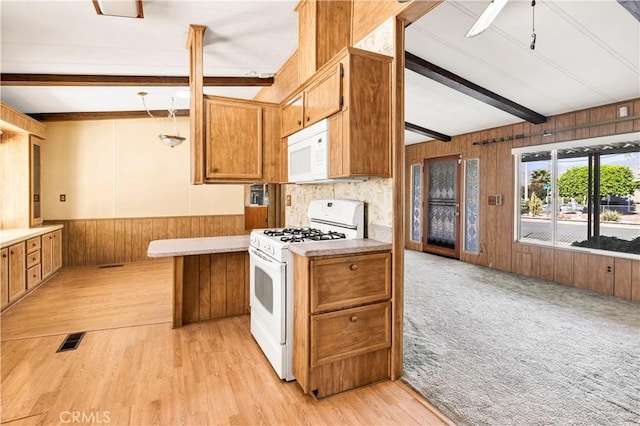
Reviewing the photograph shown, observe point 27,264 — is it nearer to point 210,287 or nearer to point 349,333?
point 210,287

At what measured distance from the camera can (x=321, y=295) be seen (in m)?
2.05

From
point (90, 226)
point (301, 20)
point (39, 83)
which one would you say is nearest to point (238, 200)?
point (90, 226)

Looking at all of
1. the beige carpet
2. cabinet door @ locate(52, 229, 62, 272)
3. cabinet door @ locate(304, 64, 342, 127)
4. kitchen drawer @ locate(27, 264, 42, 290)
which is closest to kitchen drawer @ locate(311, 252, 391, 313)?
the beige carpet

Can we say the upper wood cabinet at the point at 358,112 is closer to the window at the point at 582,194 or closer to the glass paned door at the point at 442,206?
the window at the point at 582,194

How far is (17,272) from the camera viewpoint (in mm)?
3955

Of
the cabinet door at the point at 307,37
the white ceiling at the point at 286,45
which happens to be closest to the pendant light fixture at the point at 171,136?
the white ceiling at the point at 286,45

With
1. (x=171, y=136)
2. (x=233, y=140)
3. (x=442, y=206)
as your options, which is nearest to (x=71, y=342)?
(x=233, y=140)

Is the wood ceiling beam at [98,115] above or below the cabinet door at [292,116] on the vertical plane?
above

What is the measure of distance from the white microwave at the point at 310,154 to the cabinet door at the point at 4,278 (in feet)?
10.5

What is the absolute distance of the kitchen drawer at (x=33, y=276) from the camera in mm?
4284

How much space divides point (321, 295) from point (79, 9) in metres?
2.77

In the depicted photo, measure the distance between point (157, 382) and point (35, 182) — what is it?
15.6 feet

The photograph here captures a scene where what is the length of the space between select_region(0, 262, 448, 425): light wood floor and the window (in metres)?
4.15

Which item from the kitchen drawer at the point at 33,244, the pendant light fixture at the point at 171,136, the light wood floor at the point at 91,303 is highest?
the pendant light fixture at the point at 171,136
